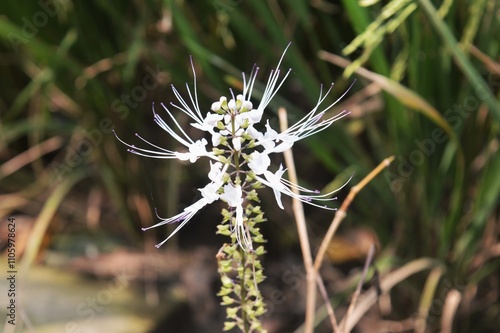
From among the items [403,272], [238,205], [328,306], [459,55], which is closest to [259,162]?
[238,205]

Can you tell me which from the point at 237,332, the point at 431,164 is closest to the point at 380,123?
the point at 431,164

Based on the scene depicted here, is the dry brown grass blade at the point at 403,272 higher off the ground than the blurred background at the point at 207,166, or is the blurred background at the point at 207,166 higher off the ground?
the blurred background at the point at 207,166

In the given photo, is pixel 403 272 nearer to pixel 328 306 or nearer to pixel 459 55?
pixel 459 55

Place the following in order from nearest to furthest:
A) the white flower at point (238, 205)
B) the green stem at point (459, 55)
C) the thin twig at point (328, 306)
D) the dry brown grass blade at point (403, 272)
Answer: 1. the white flower at point (238, 205)
2. the thin twig at point (328, 306)
3. the green stem at point (459, 55)
4. the dry brown grass blade at point (403, 272)

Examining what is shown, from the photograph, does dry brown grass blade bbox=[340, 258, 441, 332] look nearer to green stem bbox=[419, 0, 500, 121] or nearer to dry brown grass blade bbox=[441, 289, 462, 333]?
dry brown grass blade bbox=[441, 289, 462, 333]

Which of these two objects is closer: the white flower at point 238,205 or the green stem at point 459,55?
the white flower at point 238,205

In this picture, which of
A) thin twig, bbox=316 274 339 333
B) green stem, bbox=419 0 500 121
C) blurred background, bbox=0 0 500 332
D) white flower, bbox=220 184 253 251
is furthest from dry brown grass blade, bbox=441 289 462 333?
white flower, bbox=220 184 253 251

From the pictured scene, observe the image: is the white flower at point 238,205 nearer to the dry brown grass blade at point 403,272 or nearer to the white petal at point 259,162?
the white petal at point 259,162

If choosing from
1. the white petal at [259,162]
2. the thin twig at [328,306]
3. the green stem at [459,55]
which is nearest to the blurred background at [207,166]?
the green stem at [459,55]

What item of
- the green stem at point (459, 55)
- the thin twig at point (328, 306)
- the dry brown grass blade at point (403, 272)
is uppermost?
the green stem at point (459, 55)
